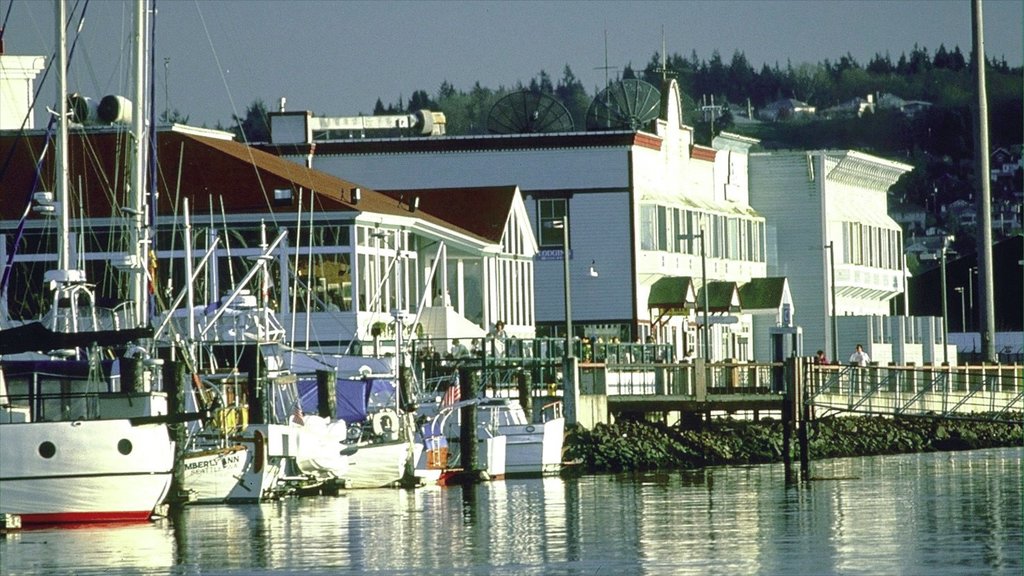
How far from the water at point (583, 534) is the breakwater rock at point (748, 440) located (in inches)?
318

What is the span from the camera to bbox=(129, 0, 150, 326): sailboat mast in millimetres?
44406

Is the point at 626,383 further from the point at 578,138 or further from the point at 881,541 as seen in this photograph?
the point at 881,541

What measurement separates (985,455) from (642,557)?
34150 mm

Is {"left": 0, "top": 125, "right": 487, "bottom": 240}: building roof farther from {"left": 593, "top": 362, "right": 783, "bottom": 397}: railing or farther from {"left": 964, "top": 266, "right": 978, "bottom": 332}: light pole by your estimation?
{"left": 964, "top": 266, "right": 978, "bottom": 332}: light pole

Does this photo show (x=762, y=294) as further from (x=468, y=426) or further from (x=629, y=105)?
(x=468, y=426)

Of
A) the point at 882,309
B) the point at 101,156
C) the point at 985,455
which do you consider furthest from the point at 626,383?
the point at 882,309

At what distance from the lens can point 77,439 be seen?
37.6 metres

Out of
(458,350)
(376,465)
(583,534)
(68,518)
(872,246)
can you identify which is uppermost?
(872,246)

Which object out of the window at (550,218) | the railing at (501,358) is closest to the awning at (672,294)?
the window at (550,218)

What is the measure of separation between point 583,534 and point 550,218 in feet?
143

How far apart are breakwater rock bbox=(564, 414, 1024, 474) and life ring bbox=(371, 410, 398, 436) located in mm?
8049

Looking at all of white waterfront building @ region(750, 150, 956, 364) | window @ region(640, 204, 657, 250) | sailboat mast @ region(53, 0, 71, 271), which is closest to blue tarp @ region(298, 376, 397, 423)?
sailboat mast @ region(53, 0, 71, 271)

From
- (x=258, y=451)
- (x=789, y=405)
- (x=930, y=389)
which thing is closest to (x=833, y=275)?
(x=930, y=389)

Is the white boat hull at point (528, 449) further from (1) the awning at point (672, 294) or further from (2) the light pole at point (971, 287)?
(2) the light pole at point (971, 287)
